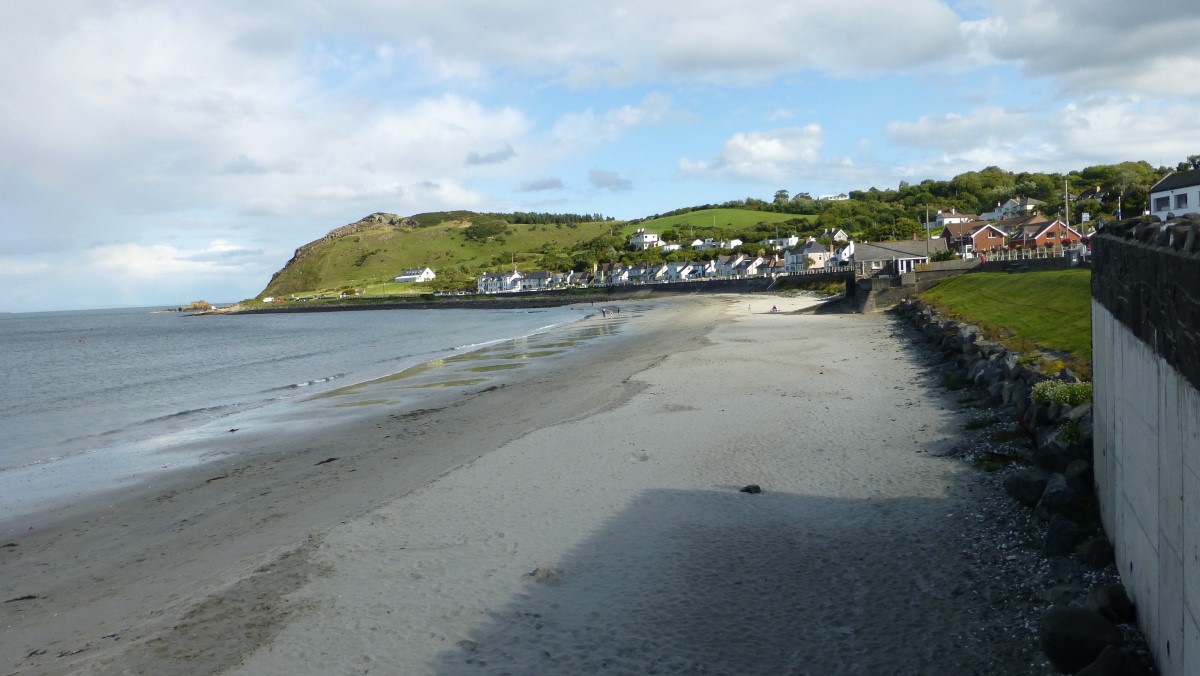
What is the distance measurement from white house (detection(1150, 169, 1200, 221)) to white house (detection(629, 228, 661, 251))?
126 metres

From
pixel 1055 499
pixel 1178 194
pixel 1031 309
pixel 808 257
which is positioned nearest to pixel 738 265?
pixel 808 257

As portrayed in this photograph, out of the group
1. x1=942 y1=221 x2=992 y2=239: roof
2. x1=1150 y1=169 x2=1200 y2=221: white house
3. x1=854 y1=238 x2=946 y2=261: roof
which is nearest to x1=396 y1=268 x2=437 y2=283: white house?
x1=854 y1=238 x2=946 y2=261: roof

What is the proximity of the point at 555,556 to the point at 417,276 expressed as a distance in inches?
7270

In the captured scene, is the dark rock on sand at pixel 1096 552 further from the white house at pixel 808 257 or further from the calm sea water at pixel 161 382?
the white house at pixel 808 257

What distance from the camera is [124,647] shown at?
26.2 feet

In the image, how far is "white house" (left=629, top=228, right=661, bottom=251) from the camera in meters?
182

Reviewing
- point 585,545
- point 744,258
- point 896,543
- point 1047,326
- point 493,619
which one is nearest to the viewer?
point 493,619

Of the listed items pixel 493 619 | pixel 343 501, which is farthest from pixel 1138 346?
pixel 343 501

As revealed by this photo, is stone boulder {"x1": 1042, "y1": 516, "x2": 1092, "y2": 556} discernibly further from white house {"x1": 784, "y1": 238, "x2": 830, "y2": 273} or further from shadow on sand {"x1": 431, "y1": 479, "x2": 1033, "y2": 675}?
white house {"x1": 784, "y1": 238, "x2": 830, "y2": 273}

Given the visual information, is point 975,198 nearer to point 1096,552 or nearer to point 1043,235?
point 1043,235

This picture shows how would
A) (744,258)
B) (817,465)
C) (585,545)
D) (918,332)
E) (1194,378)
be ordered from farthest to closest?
(744,258), (918,332), (817,465), (585,545), (1194,378)

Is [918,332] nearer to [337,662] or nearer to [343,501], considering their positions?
[343,501]

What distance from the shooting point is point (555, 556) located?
370 inches

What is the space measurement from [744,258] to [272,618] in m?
123
